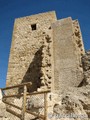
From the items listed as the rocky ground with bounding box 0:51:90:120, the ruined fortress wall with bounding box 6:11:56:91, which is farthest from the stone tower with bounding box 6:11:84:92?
the rocky ground with bounding box 0:51:90:120

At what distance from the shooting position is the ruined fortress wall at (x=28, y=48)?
14339 millimetres

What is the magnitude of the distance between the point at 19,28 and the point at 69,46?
6814 mm

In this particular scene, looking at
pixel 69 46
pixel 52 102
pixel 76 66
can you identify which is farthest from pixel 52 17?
pixel 52 102

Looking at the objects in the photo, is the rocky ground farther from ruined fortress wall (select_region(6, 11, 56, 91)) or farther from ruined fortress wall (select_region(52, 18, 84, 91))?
ruined fortress wall (select_region(6, 11, 56, 91))

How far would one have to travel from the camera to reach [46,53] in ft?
38.7

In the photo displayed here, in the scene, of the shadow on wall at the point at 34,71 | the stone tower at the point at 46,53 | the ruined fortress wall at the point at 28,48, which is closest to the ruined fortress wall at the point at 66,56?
the stone tower at the point at 46,53

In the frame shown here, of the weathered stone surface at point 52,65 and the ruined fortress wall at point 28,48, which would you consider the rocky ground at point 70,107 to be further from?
the ruined fortress wall at point 28,48

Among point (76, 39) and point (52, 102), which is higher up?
point (76, 39)

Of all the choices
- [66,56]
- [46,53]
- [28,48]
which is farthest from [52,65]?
[28,48]

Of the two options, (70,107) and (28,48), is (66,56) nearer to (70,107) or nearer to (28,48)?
(70,107)

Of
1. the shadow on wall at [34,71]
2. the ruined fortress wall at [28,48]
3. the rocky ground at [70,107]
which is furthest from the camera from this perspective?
the ruined fortress wall at [28,48]

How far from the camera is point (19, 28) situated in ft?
55.7

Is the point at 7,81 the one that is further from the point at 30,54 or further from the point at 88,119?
the point at 88,119

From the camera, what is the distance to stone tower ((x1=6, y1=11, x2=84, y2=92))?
34.6 feet
